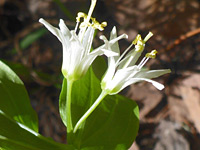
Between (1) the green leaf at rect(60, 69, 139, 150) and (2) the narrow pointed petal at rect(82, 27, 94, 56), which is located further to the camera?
(1) the green leaf at rect(60, 69, 139, 150)

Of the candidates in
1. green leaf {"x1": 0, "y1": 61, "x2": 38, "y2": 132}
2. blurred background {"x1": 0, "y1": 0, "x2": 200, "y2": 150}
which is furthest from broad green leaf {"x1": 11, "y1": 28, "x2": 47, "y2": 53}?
green leaf {"x1": 0, "y1": 61, "x2": 38, "y2": 132}

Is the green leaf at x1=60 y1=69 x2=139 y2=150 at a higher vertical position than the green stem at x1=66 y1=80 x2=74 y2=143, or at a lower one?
lower

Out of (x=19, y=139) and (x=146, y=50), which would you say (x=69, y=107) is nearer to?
(x=19, y=139)

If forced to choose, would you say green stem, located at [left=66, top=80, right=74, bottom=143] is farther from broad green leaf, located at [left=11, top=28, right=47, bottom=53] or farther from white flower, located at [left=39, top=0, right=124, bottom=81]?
broad green leaf, located at [left=11, top=28, right=47, bottom=53]

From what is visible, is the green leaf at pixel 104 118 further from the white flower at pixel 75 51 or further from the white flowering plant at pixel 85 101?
the white flower at pixel 75 51

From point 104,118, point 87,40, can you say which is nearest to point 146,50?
point 104,118

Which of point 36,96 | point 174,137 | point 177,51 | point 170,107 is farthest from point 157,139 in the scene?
point 36,96

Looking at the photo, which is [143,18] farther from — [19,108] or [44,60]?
[19,108]
